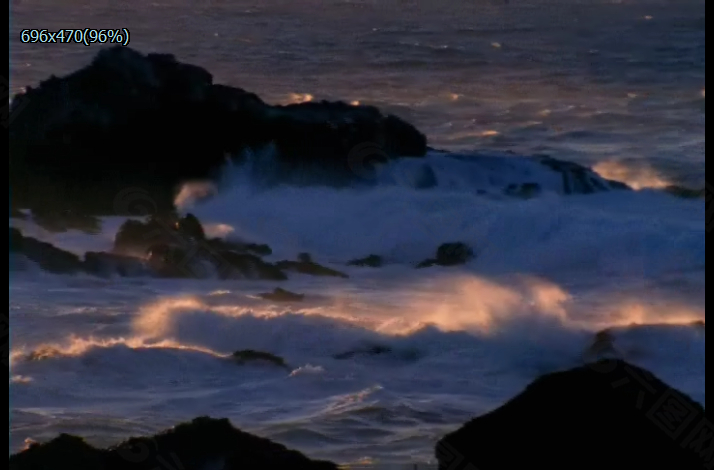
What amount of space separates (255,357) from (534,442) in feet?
10.7

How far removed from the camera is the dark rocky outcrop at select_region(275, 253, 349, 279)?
13.0 m

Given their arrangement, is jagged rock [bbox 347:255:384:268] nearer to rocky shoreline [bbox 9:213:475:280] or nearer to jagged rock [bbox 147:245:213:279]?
rocky shoreline [bbox 9:213:475:280]

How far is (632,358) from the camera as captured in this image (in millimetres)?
10164

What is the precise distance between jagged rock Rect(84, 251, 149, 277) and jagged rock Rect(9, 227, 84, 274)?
0.10m

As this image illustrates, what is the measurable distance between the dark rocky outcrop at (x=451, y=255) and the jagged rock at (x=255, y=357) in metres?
3.71

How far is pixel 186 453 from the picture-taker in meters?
7.21

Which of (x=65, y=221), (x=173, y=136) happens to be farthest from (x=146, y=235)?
(x=173, y=136)

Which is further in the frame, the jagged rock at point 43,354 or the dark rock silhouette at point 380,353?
the dark rock silhouette at point 380,353

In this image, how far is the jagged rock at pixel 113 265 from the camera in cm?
1218

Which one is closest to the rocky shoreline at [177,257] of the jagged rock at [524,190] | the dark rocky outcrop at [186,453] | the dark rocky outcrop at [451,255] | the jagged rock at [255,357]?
the dark rocky outcrop at [451,255]

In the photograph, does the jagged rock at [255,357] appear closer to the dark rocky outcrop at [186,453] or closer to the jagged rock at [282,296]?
the jagged rock at [282,296]

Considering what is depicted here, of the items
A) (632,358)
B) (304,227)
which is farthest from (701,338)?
(304,227)

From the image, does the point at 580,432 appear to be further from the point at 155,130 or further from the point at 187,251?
the point at 155,130

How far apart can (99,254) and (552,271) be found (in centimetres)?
430
